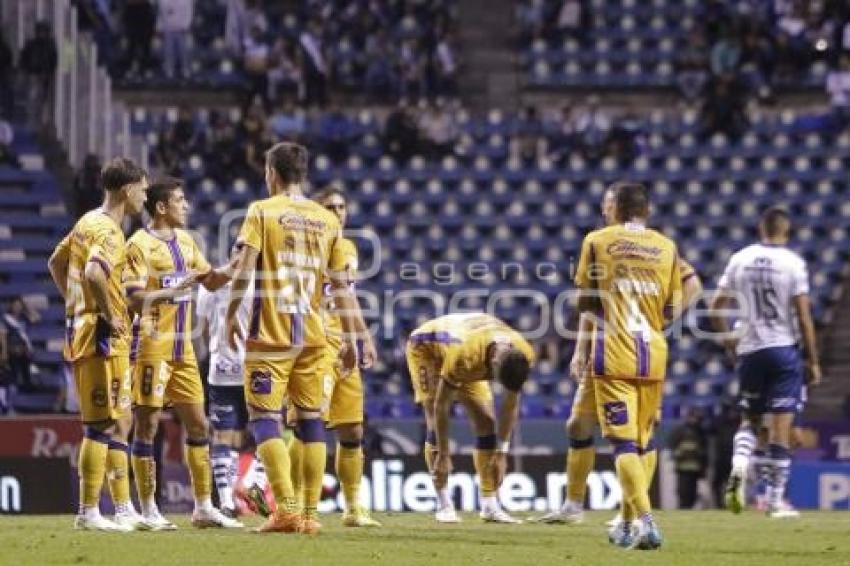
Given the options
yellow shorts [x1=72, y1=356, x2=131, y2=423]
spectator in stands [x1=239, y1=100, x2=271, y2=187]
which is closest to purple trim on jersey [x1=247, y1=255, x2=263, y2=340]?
yellow shorts [x1=72, y1=356, x2=131, y2=423]

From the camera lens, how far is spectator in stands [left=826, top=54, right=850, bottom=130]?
31672 millimetres

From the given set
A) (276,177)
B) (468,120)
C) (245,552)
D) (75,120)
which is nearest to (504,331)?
(276,177)

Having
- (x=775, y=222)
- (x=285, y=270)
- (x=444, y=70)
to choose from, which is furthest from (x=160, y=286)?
(x=444, y=70)

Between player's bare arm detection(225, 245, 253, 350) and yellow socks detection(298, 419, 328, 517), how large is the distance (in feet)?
2.70

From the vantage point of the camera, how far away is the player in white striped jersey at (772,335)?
17781mm

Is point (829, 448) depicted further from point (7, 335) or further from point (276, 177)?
point (276, 177)

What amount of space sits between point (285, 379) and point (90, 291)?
1441 mm

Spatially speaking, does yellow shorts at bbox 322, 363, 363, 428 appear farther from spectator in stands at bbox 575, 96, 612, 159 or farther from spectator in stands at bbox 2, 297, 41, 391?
spectator in stands at bbox 575, 96, 612, 159

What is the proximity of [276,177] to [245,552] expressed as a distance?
271cm

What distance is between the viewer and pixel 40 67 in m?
28.6

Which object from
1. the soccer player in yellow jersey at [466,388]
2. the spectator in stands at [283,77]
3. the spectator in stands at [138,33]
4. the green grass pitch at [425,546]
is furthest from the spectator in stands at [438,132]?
the green grass pitch at [425,546]

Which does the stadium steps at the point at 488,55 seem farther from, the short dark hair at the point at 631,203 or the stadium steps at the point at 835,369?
the short dark hair at the point at 631,203

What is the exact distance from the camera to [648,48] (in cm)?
3347

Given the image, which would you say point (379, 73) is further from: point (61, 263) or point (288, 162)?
point (288, 162)
